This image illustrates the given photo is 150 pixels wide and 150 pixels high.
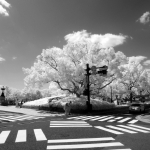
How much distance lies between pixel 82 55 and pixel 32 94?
8923 cm

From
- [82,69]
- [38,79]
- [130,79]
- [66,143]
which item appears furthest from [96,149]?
[130,79]

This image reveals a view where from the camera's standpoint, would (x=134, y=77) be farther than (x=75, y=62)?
Yes

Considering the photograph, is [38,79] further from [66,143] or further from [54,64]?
[66,143]

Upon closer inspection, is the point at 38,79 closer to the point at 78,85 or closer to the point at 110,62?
the point at 78,85

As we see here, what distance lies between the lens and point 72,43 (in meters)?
23.8

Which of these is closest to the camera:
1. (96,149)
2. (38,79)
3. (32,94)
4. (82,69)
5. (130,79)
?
(96,149)

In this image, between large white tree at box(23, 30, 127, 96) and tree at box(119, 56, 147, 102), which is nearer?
large white tree at box(23, 30, 127, 96)

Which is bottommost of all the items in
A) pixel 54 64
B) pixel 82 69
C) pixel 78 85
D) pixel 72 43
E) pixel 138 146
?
pixel 138 146

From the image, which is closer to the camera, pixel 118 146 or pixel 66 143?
pixel 118 146

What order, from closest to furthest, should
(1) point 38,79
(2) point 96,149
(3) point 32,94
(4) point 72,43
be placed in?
(2) point 96,149
(1) point 38,79
(4) point 72,43
(3) point 32,94

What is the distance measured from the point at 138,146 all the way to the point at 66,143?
2.89 metres

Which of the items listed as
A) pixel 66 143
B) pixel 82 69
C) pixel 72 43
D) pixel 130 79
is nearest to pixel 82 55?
pixel 72 43

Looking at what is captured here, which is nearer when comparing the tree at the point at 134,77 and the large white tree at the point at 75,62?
the large white tree at the point at 75,62

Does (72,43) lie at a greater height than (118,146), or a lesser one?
greater
